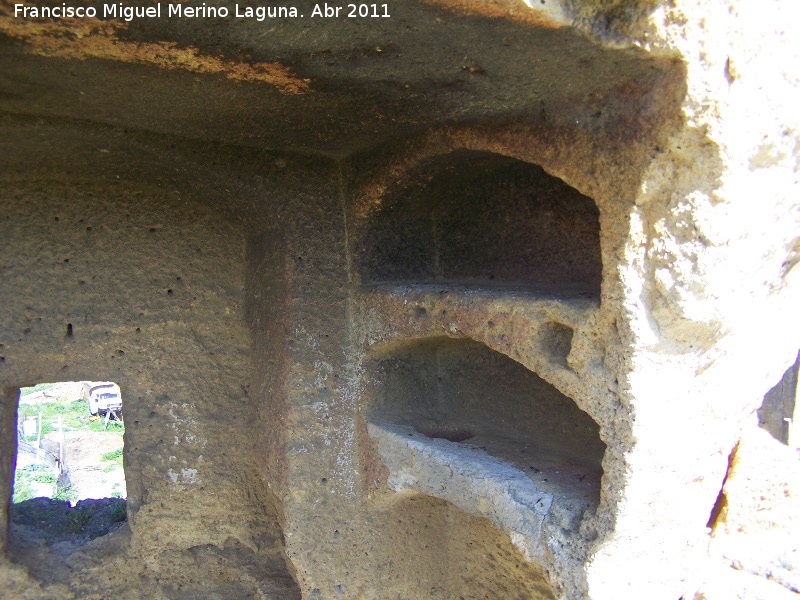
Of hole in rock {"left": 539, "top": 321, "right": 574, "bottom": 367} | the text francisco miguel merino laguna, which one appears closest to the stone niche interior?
hole in rock {"left": 539, "top": 321, "right": 574, "bottom": 367}

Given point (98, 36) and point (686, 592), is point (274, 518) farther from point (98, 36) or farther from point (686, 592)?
point (98, 36)

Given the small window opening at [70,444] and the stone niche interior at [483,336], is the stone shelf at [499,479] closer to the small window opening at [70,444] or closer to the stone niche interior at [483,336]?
the stone niche interior at [483,336]

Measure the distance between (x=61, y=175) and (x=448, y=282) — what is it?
1.69 metres

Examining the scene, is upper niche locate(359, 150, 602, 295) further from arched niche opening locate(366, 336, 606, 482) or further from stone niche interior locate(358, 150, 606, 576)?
arched niche opening locate(366, 336, 606, 482)

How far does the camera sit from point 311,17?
4.69 ft

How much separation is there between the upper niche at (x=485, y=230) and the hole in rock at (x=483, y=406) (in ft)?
1.18

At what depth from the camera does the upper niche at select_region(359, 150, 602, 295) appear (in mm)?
2387

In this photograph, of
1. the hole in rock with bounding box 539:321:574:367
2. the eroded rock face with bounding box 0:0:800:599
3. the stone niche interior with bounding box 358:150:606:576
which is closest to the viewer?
the eroded rock face with bounding box 0:0:800:599

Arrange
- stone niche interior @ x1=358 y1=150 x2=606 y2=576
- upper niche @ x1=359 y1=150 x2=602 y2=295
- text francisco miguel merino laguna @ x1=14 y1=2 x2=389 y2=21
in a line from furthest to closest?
upper niche @ x1=359 y1=150 x2=602 y2=295, stone niche interior @ x1=358 y1=150 x2=606 y2=576, text francisco miguel merino laguna @ x1=14 y1=2 x2=389 y2=21

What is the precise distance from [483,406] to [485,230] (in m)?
0.79

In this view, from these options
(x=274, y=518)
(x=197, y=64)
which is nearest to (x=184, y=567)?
(x=274, y=518)

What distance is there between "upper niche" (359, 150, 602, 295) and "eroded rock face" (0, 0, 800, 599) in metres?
0.01

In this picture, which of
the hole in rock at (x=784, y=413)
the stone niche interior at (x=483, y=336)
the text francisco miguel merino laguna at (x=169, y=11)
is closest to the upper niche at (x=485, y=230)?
the stone niche interior at (x=483, y=336)

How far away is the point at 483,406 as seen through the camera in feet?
9.15
